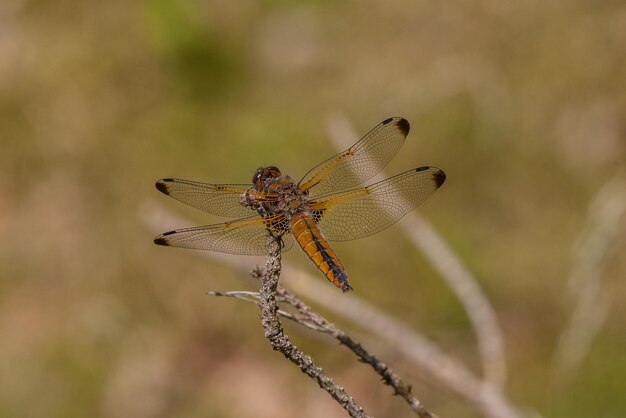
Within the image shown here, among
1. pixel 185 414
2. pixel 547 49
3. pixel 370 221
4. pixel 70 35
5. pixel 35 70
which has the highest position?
pixel 547 49

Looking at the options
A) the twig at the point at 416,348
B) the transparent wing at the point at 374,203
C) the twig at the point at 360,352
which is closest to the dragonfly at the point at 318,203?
the transparent wing at the point at 374,203

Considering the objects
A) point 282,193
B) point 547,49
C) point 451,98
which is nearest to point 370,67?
point 451,98

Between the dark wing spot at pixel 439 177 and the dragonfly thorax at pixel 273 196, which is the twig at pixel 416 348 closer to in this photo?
the dragonfly thorax at pixel 273 196

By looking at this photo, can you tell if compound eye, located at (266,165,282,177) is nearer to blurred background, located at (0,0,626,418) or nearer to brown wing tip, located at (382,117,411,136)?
brown wing tip, located at (382,117,411,136)

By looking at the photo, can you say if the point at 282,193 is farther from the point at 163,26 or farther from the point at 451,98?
the point at 163,26

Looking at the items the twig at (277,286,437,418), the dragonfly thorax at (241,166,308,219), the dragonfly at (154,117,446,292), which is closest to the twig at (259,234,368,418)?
the twig at (277,286,437,418)
